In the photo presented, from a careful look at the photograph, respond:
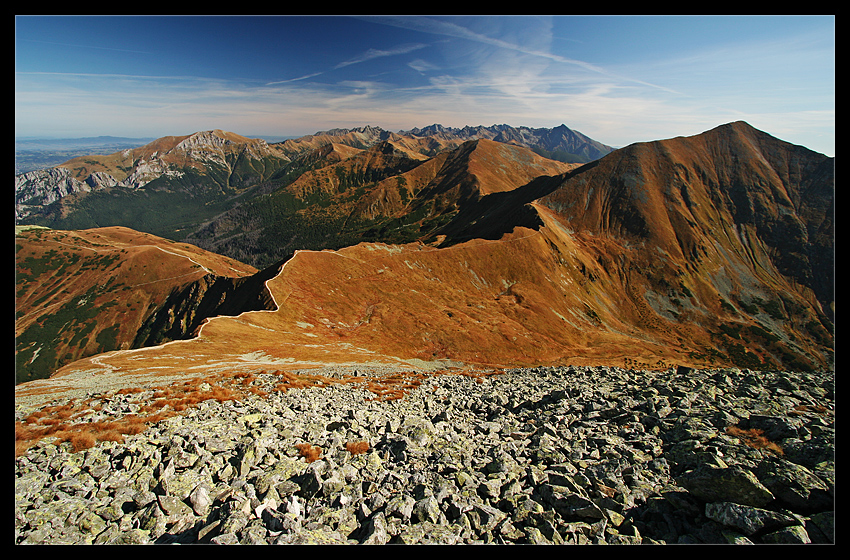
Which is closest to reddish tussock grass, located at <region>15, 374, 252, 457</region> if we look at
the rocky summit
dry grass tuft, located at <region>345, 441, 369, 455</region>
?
the rocky summit

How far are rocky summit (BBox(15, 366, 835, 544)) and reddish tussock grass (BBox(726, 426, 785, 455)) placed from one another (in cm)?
9

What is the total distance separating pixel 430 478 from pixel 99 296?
211267mm

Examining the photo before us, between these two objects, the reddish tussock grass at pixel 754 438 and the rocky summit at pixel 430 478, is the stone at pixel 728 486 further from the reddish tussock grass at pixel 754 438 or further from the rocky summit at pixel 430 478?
the reddish tussock grass at pixel 754 438

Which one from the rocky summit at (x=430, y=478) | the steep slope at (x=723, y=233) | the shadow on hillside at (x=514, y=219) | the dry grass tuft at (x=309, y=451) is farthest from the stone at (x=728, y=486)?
the steep slope at (x=723, y=233)

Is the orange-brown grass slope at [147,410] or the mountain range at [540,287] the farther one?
the mountain range at [540,287]

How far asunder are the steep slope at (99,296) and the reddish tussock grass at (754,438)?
117 m

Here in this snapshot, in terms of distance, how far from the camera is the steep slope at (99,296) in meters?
135

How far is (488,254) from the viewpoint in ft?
360

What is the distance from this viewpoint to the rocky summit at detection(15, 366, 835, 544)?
9297mm

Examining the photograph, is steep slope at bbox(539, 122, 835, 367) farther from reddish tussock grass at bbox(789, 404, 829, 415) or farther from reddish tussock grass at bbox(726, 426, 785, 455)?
reddish tussock grass at bbox(726, 426, 785, 455)

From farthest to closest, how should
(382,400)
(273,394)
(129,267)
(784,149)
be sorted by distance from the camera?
(784,149)
(129,267)
(382,400)
(273,394)
